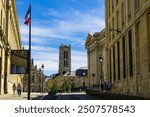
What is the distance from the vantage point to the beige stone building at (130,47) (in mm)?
28359

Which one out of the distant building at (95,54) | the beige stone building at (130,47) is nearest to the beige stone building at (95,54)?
the distant building at (95,54)

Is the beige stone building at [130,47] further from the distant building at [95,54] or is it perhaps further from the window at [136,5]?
the distant building at [95,54]

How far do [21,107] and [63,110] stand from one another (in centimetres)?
78

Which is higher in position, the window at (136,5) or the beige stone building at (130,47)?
the window at (136,5)

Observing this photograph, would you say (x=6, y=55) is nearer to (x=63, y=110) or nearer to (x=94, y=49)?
(x=63, y=110)

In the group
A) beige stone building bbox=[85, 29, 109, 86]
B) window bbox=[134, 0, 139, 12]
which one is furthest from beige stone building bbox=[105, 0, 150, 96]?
beige stone building bbox=[85, 29, 109, 86]

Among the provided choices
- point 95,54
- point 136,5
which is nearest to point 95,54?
point 95,54

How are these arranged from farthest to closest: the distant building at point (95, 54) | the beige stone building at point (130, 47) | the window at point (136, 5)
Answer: the distant building at point (95, 54)
the window at point (136, 5)
the beige stone building at point (130, 47)

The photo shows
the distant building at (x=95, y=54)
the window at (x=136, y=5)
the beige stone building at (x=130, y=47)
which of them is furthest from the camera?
the distant building at (x=95, y=54)

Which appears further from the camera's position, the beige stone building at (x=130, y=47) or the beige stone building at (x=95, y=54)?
the beige stone building at (x=95, y=54)

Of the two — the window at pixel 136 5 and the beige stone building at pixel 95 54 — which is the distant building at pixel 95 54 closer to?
the beige stone building at pixel 95 54

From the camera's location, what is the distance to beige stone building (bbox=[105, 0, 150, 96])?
28359 mm

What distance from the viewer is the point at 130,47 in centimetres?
3519

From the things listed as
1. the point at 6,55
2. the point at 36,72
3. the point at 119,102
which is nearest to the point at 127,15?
the point at 6,55
